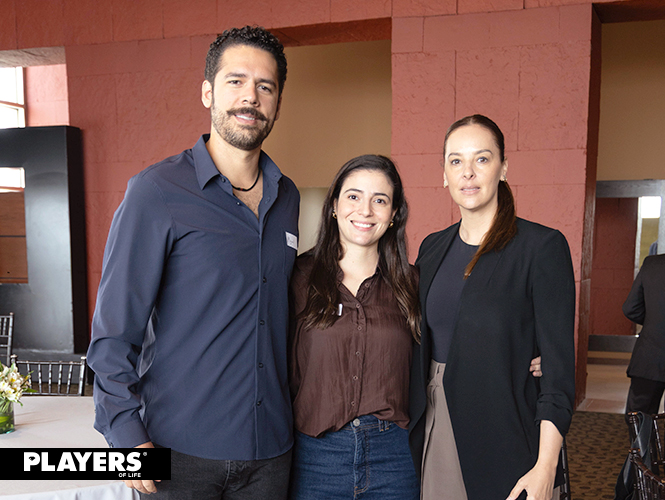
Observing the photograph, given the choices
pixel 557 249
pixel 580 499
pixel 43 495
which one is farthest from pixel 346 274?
pixel 580 499

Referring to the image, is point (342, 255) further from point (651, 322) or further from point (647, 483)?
point (651, 322)

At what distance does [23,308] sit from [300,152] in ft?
13.7

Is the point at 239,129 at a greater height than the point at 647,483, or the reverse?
the point at 239,129

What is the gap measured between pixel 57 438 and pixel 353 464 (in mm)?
1380

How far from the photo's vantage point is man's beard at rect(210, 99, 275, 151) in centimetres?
177

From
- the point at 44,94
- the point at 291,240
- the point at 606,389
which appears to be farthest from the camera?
the point at 44,94

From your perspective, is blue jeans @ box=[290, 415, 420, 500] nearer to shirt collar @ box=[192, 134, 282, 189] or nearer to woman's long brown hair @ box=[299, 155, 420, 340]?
woman's long brown hair @ box=[299, 155, 420, 340]

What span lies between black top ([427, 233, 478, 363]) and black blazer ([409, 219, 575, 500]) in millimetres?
82

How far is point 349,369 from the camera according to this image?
1973 mm

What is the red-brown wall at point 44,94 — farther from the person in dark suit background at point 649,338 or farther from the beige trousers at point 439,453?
the beige trousers at point 439,453

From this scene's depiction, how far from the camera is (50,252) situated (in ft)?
21.8

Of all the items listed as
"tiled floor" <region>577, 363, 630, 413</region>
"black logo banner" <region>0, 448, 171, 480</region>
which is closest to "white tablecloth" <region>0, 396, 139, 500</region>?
"black logo banner" <region>0, 448, 171, 480</region>

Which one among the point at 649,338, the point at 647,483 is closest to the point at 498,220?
the point at 647,483

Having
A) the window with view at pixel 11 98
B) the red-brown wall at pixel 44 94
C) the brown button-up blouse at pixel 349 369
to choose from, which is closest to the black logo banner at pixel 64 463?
the brown button-up blouse at pixel 349 369
